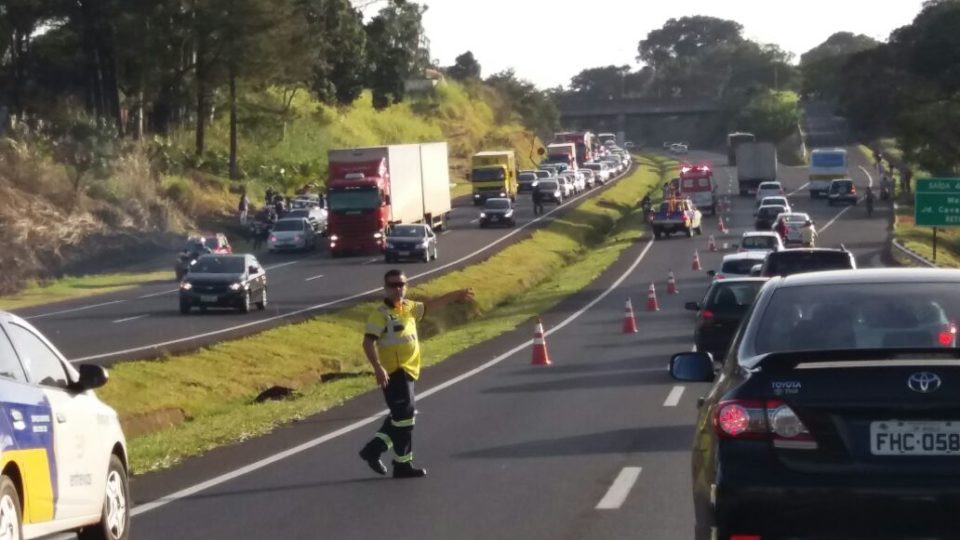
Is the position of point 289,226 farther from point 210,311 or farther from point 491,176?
point 491,176

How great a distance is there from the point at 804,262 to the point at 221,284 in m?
19.2

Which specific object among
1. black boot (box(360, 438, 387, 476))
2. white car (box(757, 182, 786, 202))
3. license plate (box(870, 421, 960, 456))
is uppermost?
license plate (box(870, 421, 960, 456))

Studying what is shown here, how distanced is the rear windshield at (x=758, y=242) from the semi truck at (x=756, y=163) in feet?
178

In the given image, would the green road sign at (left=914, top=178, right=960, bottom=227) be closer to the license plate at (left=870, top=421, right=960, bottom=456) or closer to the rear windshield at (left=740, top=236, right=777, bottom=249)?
the rear windshield at (left=740, top=236, right=777, bottom=249)

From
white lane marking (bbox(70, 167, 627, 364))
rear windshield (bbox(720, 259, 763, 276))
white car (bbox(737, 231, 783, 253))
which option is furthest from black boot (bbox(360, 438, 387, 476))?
white car (bbox(737, 231, 783, 253))

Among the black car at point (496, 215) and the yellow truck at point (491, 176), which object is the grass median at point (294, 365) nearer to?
the black car at point (496, 215)

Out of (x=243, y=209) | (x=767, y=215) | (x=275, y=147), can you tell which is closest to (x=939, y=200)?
(x=767, y=215)

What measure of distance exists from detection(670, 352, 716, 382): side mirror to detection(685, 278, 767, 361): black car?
47.9ft

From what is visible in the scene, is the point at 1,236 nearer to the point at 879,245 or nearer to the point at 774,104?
the point at 879,245

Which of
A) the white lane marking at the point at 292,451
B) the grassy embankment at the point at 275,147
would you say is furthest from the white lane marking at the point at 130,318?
Answer: the white lane marking at the point at 292,451

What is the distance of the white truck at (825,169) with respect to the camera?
98688 mm

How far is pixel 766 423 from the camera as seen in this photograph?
7.35 meters

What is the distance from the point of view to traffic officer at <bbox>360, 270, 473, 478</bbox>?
561 inches

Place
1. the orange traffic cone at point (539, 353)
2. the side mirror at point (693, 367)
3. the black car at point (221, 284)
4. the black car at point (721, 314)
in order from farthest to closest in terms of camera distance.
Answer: the black car at point (221, 284)
the orange traffic cone at point (539, 353)
the black car at point (721, 314)
the side mirror at point (693, 367)
